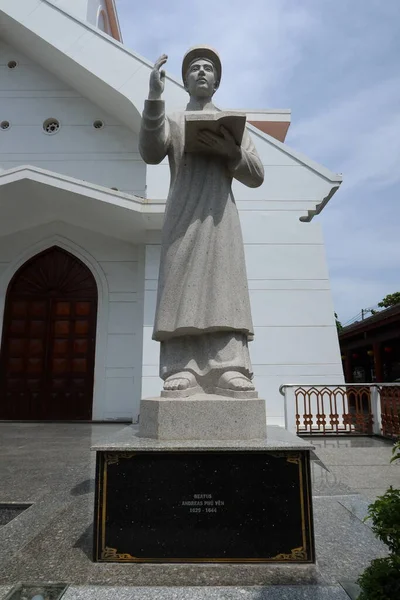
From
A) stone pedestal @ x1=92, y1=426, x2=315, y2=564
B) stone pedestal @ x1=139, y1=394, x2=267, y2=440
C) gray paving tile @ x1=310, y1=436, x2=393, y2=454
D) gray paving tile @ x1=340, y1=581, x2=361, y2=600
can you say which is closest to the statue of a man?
stone pedestal @ x1=139, y1=394, x2=267, y2=440

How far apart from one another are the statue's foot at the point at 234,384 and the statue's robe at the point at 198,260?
7cm

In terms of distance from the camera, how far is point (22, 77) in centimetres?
1056

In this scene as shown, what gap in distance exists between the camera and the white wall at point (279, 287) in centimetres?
804

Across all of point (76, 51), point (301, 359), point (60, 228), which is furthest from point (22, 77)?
point (301, 359)

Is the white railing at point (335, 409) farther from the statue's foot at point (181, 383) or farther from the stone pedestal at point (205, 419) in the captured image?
the stone pedestal at point (205, 419)

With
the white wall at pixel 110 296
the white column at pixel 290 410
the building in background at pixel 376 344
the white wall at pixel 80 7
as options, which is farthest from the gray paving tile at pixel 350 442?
the white wall at pixel 80 7

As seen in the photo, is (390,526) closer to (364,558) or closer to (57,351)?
(364,558)

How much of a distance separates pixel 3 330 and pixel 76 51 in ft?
20.8

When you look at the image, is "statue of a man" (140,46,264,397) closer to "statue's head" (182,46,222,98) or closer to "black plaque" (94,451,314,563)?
"statue's head" (182,46,222,98)

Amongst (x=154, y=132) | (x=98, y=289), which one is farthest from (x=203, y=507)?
(x=98, y=289)

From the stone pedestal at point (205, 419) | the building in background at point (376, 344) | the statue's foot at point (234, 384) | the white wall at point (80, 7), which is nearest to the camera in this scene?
the stone pedestal at point (205, 419)

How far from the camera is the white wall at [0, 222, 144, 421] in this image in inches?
356

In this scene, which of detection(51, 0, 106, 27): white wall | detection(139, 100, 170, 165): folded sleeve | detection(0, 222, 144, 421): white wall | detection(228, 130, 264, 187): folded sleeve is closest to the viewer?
detection(139, 100, 170, 165): folded sleeve

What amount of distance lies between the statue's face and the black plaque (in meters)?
2.57
